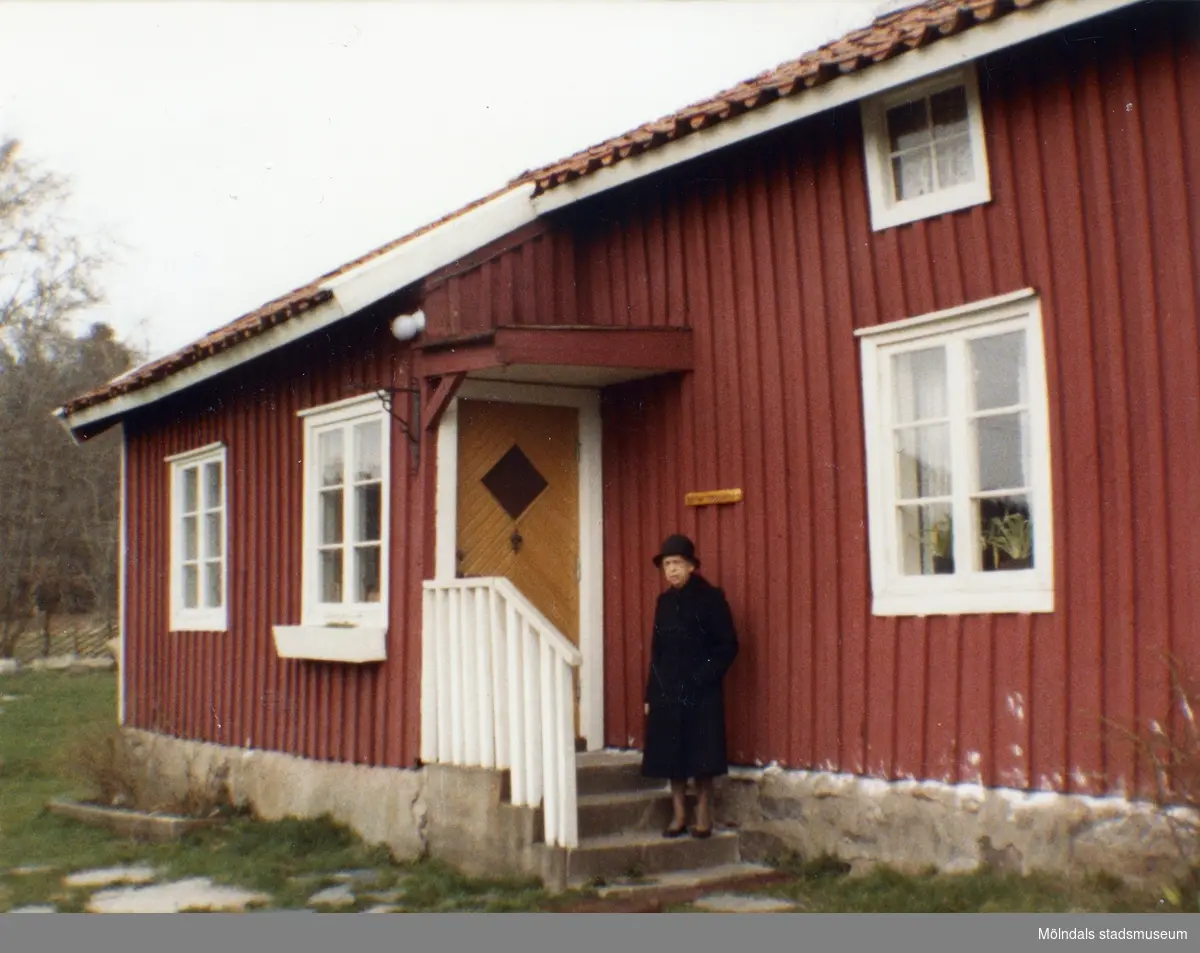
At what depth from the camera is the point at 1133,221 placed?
670cm

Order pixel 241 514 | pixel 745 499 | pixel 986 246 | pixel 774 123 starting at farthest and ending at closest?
pixel 241 514
pixel 745 499
pixel 774 123
pixel 986 246

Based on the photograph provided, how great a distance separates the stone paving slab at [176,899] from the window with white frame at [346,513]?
84.0 inches

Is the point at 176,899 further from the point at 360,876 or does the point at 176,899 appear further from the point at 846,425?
the point at 846,425

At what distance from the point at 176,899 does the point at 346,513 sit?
3080mm

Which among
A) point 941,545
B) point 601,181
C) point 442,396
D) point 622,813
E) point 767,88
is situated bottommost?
point 622,813

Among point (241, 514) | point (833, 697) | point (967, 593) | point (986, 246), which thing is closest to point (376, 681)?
point (241, 514)

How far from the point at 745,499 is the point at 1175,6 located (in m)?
3.50

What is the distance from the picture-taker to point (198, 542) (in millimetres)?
13109

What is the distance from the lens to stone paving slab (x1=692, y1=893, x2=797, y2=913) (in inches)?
280

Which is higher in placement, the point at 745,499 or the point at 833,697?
the point at 745,499

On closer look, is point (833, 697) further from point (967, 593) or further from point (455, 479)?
point (455, 479)

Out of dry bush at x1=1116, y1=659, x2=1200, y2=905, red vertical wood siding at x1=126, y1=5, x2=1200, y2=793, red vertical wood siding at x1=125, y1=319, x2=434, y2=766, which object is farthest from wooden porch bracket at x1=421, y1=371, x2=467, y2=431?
dry bush at x1=1116, y1=659, x2=1200, y2=905

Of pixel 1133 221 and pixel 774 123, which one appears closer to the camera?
pixel 1133 221

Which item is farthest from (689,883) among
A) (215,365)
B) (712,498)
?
(215,365)
